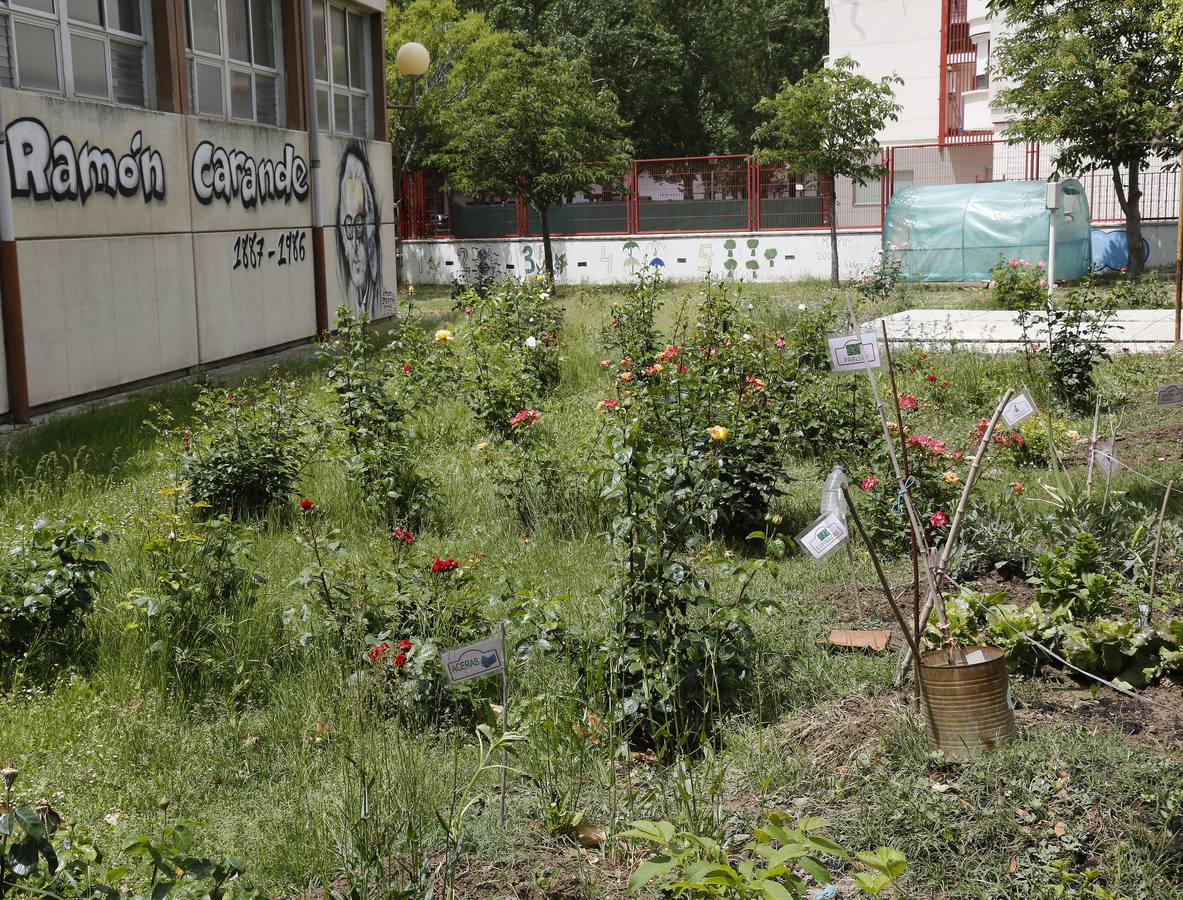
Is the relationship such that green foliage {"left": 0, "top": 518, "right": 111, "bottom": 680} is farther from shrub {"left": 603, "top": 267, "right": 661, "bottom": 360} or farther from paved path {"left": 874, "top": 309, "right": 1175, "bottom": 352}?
paved path {"left": 874, "top": 309, "right": 1175, "bottom": 352}

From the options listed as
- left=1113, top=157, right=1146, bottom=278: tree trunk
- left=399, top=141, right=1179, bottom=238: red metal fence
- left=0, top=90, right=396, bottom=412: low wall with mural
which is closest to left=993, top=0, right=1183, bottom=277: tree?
left=1113, top=157, right=1146, bottom=278: tree trunk

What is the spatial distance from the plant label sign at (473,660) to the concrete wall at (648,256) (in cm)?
2457

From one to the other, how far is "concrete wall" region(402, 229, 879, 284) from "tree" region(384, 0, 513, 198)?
2798 millimetres

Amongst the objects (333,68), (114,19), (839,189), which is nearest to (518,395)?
(114,19)

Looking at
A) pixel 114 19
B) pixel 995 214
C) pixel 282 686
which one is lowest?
pixel 282 686

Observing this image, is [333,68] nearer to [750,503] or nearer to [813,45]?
[750,503]

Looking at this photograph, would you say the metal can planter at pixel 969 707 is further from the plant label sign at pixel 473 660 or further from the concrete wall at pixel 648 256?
the concrete wall at pixel 648 256

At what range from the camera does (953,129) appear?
1500 inches

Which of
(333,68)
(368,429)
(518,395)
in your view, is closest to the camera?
(368,429)

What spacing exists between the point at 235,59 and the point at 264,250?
2381mm

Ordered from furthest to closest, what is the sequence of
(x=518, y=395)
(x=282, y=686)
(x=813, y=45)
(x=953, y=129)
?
(x=813, y=45) < (x=953, y=129) < (x=518, y=395) < (x=282, y=686)

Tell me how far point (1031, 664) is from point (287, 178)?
45.6 feet

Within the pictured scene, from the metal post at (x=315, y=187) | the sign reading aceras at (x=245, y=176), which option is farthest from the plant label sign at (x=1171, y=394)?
the metal post at (x=315, y=187)

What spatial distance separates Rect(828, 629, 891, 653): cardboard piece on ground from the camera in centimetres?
471
